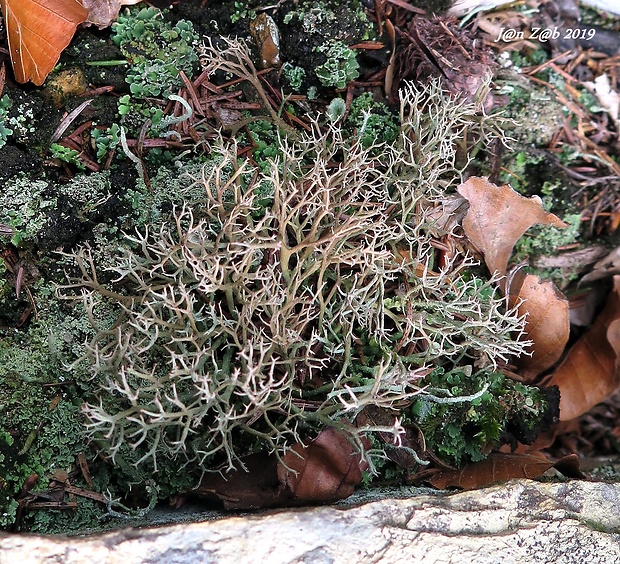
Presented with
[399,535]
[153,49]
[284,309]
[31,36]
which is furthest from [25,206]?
[399,535]

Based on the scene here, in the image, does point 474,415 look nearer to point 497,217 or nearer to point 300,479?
point 300,479

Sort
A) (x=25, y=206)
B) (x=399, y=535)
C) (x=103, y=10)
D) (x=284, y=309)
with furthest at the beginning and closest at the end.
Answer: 1. (x=103, y=10)
2. (x=25, y=206)
3. (x=284, y=309)
4. (x=399, y=535)

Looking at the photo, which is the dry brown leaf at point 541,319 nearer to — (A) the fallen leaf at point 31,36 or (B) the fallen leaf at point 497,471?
(B) the fallen leaf at point 497,471

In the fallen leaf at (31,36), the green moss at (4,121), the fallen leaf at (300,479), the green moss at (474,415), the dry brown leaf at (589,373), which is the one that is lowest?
the dry brown leaf at (589,373)

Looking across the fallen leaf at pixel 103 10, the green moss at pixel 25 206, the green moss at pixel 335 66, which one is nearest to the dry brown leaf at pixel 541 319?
the green moss at pixel 335 66

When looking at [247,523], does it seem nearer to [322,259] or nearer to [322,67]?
[322,259]

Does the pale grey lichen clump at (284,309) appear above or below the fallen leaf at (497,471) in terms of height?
above
